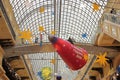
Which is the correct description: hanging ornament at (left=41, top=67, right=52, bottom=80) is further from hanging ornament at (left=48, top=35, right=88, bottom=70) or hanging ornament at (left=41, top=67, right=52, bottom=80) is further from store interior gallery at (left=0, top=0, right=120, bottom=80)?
hanging ornament at (left=48, top=35, right=88, bottom=70)

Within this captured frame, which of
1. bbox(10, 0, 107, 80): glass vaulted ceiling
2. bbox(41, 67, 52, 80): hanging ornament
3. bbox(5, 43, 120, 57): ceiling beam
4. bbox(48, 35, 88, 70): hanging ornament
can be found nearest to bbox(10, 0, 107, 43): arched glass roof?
bbox(10, 0, 107, 80): glass vaulted ceiling

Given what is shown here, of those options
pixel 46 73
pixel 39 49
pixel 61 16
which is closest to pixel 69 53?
pixel 46 73

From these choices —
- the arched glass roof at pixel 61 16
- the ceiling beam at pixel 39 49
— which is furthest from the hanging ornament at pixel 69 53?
the arched glass roof at pixel 61 16

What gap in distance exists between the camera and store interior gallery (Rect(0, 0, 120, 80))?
1541 cm

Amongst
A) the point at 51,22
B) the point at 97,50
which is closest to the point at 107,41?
the point at 97,50

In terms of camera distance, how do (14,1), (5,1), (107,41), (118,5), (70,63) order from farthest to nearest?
1. (14,1)
2. (107,41)
3. (5,1)
4. (118,5)
5. (70,63)

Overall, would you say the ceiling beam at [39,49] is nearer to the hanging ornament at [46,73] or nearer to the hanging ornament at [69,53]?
the hanging ornament at [46,73]

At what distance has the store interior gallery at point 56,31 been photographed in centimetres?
1541

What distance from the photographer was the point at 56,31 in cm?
2566

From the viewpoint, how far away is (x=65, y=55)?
20.6 ft

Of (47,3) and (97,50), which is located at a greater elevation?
(47,3)

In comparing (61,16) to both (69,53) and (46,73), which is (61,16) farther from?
(69,53)

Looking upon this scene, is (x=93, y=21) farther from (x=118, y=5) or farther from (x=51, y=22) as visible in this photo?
(x=118, y=5)

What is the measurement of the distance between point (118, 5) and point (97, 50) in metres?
4.76
